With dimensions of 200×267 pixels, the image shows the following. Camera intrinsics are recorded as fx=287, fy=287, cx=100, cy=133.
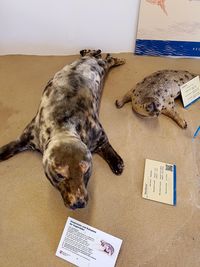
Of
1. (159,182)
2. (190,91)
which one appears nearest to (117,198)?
(159,182)

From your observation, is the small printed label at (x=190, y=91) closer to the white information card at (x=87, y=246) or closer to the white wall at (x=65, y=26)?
the white wall at (x=65, y=26)

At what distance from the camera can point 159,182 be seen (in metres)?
1.33

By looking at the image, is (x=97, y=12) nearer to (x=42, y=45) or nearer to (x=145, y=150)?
(x=42, y=45)

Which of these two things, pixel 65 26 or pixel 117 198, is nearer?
pixel 117 198

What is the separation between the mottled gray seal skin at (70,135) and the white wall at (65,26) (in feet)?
1.05

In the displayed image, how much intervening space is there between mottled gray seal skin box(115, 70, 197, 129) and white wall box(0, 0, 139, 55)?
16.6 inches

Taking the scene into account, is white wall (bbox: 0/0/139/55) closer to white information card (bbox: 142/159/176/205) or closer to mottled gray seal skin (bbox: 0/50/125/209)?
mottled gray seal skin (bbox: 0/50/125/209)

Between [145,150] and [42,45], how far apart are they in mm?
1016

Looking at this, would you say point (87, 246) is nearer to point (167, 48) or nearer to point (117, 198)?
point (117, 198)

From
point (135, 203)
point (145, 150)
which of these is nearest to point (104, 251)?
point (135, 203)

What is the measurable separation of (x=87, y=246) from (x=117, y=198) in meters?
0.26

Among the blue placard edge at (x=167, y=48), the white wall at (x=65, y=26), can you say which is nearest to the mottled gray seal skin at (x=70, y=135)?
the white wall at (x=65, y=26)

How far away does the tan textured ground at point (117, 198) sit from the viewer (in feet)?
3.71

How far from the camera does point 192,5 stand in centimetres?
170
